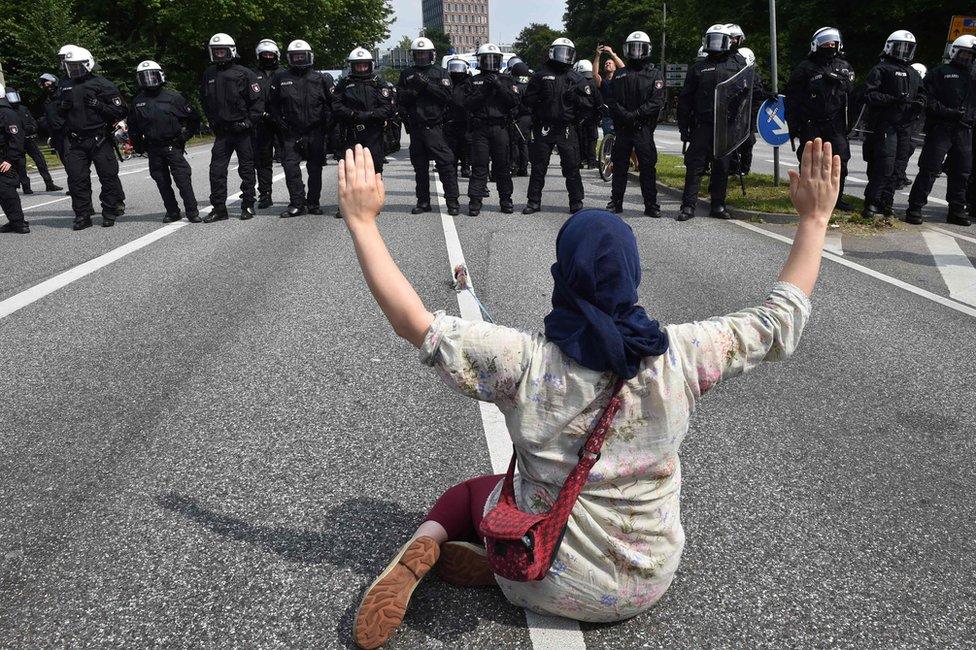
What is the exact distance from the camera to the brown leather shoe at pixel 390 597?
2377 mm

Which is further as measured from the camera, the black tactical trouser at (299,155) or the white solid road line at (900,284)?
the black tactical trouser at (299,155)

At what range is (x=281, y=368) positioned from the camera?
16.1 ft

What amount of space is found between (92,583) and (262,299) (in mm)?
4112

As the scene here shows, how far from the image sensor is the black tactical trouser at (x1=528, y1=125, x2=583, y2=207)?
11.0m

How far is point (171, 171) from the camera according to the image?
35.9 feet

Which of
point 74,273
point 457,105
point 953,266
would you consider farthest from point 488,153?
point 953,266

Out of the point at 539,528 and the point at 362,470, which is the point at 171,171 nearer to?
the point at 362,470

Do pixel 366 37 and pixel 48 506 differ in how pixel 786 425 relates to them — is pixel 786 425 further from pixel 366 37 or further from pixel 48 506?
pixel 366 37

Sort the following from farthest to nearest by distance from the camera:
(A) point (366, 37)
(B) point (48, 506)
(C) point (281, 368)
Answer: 1. (A) point (366, 37)
2. (C) point (281, 368)
3. (B) point (48, 506)

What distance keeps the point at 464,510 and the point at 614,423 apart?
0.77 m

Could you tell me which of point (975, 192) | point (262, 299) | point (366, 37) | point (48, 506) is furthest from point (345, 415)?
point (366, 37)

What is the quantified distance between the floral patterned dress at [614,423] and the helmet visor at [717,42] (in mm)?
8763

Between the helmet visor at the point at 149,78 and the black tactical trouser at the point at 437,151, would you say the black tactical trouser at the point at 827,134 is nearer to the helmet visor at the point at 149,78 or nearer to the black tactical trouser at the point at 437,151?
the black tactical trouser at the point at 437,151

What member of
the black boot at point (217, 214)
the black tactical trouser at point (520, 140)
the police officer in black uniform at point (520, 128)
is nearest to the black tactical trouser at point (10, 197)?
the black boot at point (217, 214)
